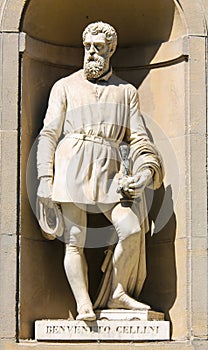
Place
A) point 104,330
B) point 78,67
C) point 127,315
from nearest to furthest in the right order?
point 104,330 → point 127,315 → point 78,67

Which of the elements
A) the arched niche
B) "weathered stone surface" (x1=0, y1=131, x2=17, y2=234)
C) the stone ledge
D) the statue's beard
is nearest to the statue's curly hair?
the statue's beard

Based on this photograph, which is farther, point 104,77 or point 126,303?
point 104,77

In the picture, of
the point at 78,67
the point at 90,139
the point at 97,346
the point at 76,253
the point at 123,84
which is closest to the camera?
the point at 97,346

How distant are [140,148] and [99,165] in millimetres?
310

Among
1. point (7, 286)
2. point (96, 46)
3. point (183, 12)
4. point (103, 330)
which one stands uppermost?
point (183, 12)

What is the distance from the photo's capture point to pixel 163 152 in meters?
10.8

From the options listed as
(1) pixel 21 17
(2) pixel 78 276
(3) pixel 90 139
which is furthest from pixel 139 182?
(1) pixel 21 17

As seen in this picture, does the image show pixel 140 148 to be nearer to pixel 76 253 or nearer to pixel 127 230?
pixel 127 230

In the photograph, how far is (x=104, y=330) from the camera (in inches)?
398

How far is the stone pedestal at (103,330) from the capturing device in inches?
396

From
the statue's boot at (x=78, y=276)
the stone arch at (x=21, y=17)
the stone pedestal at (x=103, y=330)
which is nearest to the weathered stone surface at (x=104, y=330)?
the stone pedestal at (x=103, y=330)

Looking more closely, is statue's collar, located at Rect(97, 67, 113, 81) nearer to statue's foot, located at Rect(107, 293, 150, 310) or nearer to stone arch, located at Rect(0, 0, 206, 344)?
stone arch, located at Rect(0, 0, 206, 344)

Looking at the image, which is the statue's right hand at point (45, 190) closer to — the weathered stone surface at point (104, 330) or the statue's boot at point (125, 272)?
the statue's boot at point (125, 272)

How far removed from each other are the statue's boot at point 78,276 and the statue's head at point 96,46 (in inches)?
47.5
